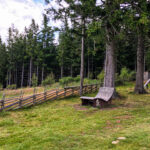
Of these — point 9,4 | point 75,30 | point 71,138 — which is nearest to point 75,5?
point 75,30

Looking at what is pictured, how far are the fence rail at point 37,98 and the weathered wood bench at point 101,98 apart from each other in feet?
10.3

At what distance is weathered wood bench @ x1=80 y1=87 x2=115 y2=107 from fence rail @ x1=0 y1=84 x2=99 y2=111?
3.15 meters

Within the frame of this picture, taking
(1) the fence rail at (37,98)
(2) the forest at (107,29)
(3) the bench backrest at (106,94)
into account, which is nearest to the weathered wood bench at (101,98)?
(3) the bench backrest at (106,94)

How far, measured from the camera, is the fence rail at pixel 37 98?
8109 mm

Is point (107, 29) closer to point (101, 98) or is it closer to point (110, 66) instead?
point (110, 66)

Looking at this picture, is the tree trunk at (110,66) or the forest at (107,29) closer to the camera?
the forest at (107,29)

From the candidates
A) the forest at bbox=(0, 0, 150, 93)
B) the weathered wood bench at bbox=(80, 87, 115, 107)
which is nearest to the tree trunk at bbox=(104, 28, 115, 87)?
the forest at bbox=(0, 0, 150, 93)

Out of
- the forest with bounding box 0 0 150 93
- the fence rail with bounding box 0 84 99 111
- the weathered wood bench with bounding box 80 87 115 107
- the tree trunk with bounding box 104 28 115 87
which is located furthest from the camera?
the tree trunk with bounding box 104 28 115 87

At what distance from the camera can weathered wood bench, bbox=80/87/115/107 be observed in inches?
314

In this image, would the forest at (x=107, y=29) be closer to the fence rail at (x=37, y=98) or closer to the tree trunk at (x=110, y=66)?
the tree trunk at (x=110, y=66)

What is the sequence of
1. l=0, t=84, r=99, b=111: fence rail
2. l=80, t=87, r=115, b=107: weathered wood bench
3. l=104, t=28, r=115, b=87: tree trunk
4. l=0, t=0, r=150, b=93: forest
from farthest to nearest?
l=104, t=28, r=115, b=87: tree trunk
l=0, t=84, r=99, b=111: fence rail
l=80, t=87, r=115, b=107: weathered wood bench
l=0, t=0, r=150, b=93: forest

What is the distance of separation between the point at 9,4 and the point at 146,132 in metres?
11.0

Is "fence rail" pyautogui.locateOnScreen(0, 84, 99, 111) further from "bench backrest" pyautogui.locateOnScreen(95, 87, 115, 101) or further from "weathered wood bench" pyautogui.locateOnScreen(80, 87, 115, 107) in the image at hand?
"bench backrest" pyautogui.locateOnScreen(95, 87, 115, 101)

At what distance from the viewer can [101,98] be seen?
25.9 ft
